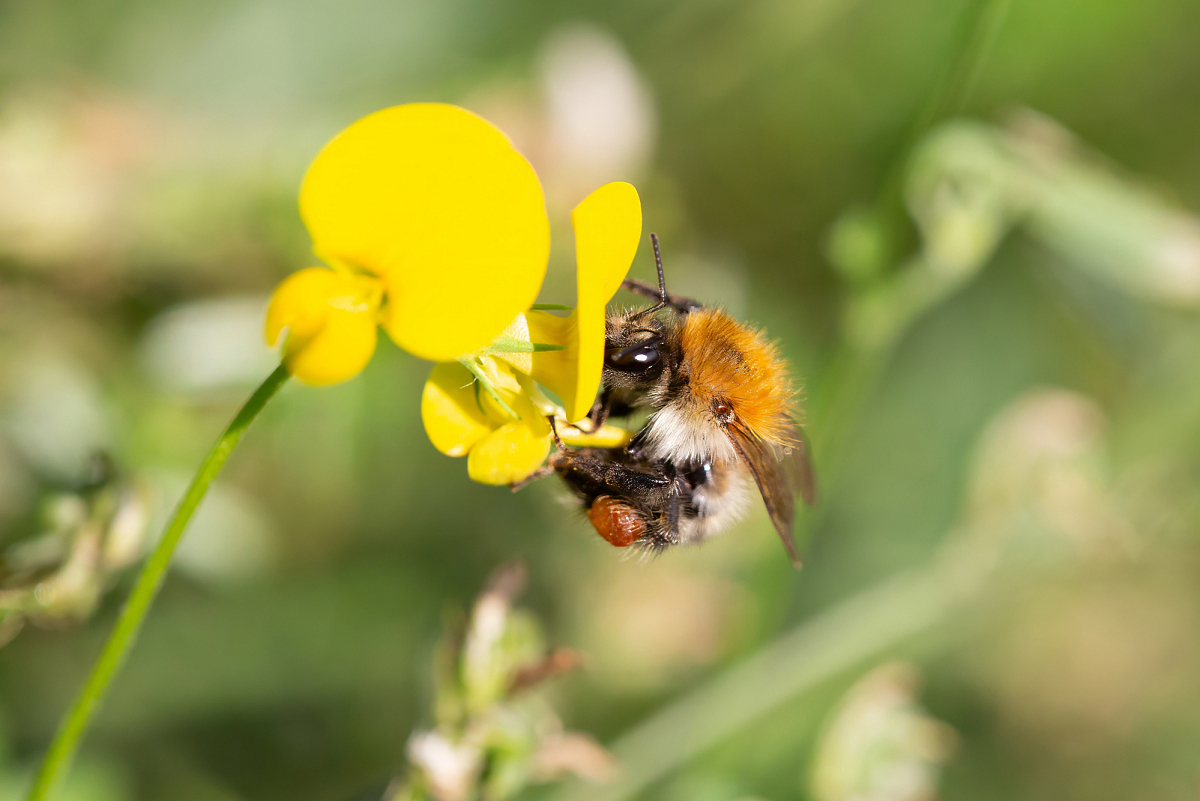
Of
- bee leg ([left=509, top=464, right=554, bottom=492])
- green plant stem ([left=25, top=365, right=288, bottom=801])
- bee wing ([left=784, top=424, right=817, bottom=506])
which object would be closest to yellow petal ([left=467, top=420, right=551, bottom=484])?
bee leg ([left=509, top=464, right=554, bottom=492])

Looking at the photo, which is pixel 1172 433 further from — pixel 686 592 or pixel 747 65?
pixel 747 65

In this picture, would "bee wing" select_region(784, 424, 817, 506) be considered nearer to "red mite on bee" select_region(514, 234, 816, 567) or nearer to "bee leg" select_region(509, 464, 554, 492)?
"red mite on bee" select_region(514, 234, 816, 567)

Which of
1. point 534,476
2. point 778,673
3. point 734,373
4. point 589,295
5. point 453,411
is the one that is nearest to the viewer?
point 589,295

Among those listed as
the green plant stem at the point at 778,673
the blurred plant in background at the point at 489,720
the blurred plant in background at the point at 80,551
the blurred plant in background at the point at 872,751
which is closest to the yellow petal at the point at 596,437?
the blurred plant in background at the point at 489,720

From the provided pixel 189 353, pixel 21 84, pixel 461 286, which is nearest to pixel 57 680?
pixel 189 353

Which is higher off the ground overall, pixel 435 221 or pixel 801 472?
pixel 435 221

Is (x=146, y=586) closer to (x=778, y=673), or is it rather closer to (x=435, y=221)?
(x=435, y=221)

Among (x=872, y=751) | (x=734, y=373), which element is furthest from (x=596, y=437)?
(x=872, y=751)

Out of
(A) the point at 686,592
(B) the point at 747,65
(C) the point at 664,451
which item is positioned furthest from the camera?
(B) the point at 747,65
